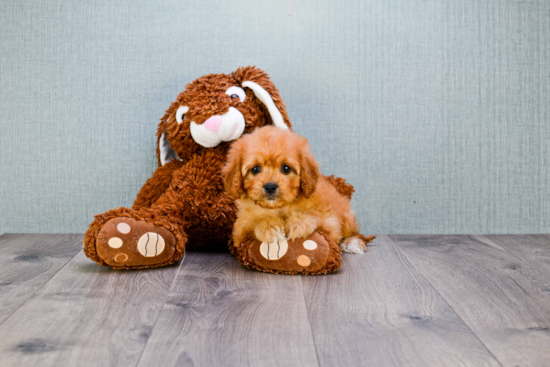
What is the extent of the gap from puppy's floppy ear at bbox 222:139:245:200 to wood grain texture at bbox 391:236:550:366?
64 centimetres

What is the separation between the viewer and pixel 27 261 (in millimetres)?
1711

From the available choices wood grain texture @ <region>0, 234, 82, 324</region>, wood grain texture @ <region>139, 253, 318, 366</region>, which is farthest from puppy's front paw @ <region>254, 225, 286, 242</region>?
wood grain texture @ <region>0, 234, 82, 324</region>

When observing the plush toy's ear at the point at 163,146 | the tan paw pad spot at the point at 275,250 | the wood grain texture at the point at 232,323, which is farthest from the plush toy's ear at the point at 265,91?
the wood grain texture at the point at 232,323

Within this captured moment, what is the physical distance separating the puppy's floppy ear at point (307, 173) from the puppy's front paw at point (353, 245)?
379 mm

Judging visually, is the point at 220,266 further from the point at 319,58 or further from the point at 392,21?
the point at 392,21

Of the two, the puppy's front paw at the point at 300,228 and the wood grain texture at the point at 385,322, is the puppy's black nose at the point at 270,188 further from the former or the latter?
the wood grain texture at the point at 385,322

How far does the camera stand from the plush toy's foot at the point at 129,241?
59.4 inches

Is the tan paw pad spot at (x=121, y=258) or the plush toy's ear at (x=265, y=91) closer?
the tan paw pad spot at (x=121, y=258)

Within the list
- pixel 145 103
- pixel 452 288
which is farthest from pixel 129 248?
pixel 452 288

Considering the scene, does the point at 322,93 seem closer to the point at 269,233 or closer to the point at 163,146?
the point at 163,146

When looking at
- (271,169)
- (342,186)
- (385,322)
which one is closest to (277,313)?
(385,322)

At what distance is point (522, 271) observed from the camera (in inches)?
63.2

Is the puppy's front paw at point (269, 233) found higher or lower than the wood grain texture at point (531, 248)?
higher

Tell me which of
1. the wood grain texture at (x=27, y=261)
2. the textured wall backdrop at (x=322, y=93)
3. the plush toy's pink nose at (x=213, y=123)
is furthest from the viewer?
the textured wall backdrop at (x=322, y=93)
